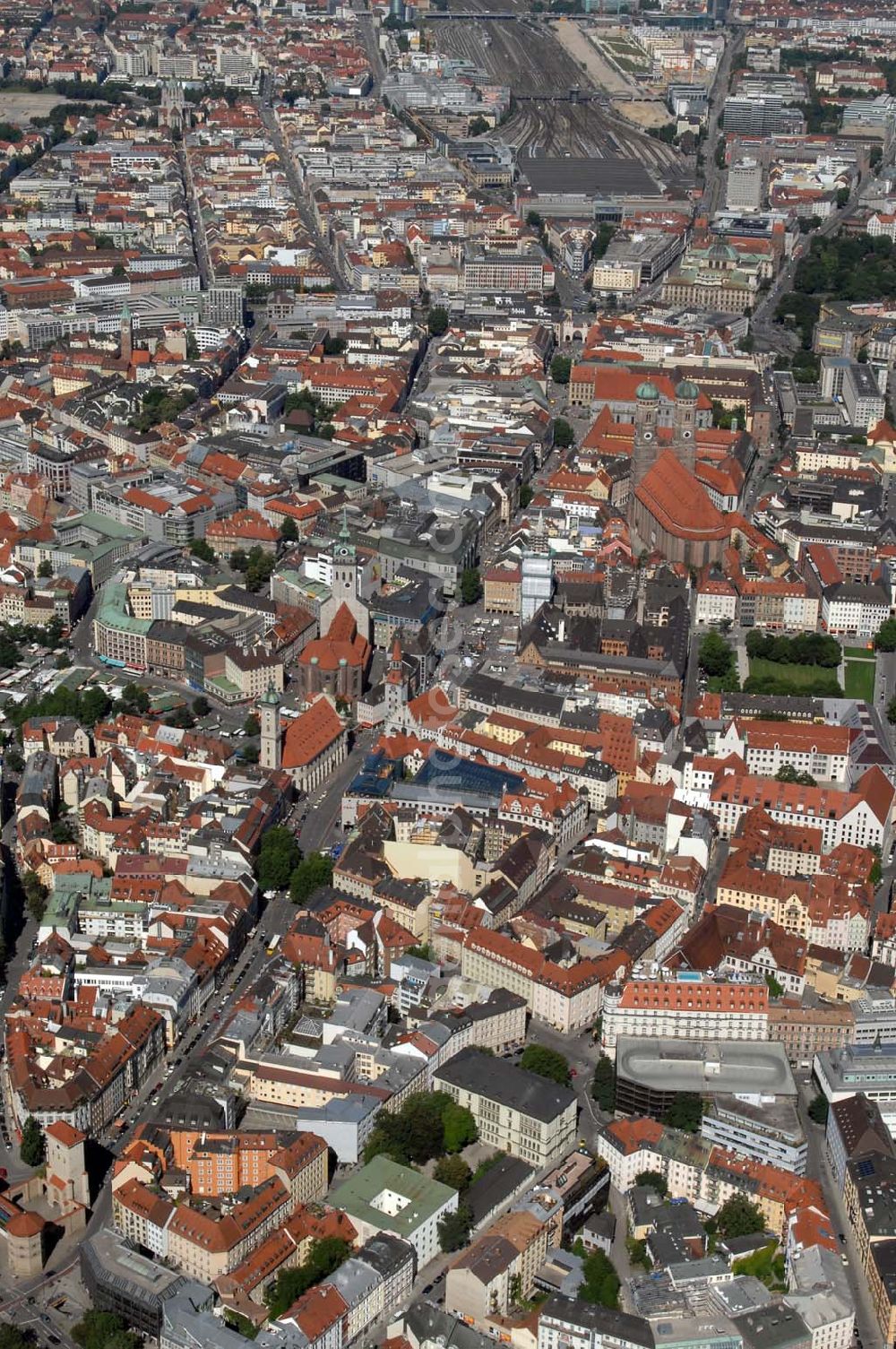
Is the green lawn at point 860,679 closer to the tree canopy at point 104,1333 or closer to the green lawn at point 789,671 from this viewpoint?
the green lawn at point 789,671

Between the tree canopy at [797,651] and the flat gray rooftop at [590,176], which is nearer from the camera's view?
the tree canopy at [797,651]

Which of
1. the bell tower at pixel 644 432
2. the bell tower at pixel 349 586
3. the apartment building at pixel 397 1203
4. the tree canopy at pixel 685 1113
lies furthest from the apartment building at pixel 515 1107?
the bell tower at pixel 644 432

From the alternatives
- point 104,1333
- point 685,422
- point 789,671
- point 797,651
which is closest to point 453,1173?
point 104,1333

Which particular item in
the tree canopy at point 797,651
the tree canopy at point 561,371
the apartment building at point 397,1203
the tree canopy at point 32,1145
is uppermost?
the apartment building at point 397,1203

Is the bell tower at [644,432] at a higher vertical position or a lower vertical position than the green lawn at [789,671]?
higher

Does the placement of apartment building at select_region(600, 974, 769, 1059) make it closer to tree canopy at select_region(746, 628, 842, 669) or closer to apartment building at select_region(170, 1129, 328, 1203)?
apartment building at select_region(170, 1129, 328, 1203)

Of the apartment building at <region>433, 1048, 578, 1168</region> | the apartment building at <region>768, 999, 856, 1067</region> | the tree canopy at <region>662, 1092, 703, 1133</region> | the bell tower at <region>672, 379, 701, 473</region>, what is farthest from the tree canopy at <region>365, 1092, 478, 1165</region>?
the bell tower at <region>672, 379, 701, 473</region>

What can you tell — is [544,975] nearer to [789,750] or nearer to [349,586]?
[789,750]

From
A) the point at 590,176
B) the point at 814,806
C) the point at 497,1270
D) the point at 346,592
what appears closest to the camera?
the point at 497,1270
